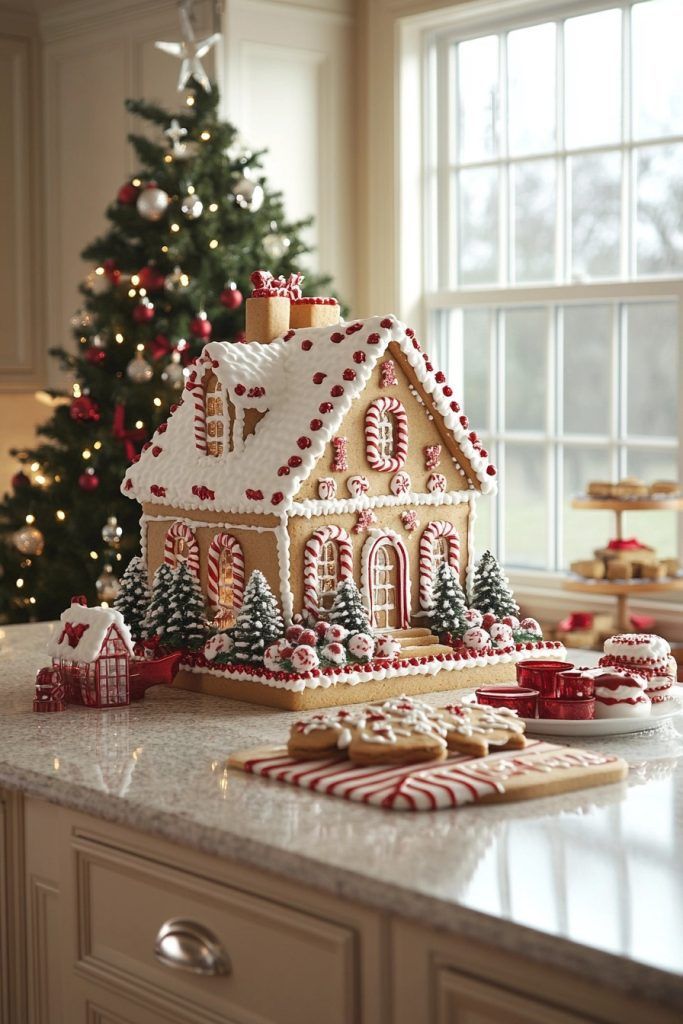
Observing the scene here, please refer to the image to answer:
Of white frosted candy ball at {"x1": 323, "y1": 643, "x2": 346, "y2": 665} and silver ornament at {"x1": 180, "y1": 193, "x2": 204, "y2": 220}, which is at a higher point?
silver ornament at {"x1": 180, "y1": 193, "x2": 204, "y2": 220}

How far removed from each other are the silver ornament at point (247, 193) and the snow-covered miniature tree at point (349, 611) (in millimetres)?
2478

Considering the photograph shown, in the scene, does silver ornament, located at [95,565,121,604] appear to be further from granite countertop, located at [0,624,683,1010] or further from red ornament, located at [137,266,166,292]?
granite countertop, located at [0,624,683,1010]

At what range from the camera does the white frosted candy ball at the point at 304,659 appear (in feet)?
6.56

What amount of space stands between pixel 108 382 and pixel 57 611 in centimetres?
74

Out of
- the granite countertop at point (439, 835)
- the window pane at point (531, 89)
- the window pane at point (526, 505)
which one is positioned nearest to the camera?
the granite countertop at point (439, 835)

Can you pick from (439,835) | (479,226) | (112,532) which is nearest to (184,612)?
(439,835)

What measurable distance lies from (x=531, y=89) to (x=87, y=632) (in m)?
3.01

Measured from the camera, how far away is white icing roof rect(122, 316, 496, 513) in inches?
82.6

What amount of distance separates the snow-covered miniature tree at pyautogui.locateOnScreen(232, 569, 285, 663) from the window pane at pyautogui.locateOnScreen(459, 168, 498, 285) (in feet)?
9.18

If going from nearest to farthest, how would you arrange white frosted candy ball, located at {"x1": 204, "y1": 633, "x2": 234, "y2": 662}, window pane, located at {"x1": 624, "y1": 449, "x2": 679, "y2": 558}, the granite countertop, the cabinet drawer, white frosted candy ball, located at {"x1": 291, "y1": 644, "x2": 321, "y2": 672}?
the granite countertop → the cabinet drawer → white frosted candy ball, located at {"x1": 291, "y1": 644, "x2": 321, "y2": 672} → white frosted candy ball, located at {"x1": 204, "y1": 633, "x2": 234, "y2": 662} → window pane, located at {"x1": 624, "y1": 449, "x2": 679, "y2": 558}

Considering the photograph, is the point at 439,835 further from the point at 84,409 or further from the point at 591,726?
the point at 84,409

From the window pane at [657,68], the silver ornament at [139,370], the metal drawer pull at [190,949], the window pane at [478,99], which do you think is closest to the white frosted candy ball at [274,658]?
the metal drawer pull at [190,949]

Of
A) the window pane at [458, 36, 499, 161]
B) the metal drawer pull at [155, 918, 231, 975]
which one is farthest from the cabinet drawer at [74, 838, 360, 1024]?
the window pane at [458, 36, 499, 161]

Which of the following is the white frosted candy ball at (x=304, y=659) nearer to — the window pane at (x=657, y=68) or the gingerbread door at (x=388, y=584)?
the gingerbread door at (x=388, y=584)
